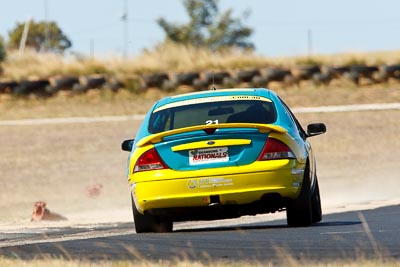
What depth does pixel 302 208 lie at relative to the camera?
523 inches

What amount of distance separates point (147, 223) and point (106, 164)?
17.9 metres

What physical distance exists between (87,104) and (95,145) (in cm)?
779

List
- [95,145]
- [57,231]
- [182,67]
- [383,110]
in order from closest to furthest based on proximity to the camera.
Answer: [57,231] → [95,145] → [383,110] → [182,67]

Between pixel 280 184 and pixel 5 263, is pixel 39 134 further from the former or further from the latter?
pixel 5 263

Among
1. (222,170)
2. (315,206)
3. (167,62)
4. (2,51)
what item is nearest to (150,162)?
(222,170)

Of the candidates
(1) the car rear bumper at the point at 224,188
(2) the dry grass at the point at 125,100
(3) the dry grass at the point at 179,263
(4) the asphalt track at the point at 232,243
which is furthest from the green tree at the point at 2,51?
(3) the dry grass at the point at 179,263

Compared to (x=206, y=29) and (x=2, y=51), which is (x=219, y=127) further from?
(x=206, y=29)

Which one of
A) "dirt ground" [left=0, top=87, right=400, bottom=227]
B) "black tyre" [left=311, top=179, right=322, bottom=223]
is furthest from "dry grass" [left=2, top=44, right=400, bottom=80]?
"black tyre" [left=311, top=179, right=322, bottom=223]

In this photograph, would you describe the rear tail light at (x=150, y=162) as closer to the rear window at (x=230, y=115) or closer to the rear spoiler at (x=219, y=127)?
the rear spoiler at (x=219, y=127)

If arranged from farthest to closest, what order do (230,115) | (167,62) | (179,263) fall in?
1. (167,62)
2. (230,115)
3. (179,263)

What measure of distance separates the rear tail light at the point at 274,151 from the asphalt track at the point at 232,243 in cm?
70

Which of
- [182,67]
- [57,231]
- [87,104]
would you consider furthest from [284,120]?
[182,67]

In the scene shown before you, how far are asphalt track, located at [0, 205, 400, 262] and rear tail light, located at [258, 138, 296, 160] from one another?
702 mm

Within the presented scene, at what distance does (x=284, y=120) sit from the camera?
43.9 feet
